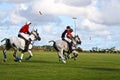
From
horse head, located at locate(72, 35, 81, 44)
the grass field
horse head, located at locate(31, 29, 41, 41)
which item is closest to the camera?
the grass field

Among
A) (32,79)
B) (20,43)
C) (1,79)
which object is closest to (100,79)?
(32,79)

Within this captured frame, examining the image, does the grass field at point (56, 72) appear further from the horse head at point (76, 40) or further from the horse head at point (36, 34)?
the horse head at point (76, 40)

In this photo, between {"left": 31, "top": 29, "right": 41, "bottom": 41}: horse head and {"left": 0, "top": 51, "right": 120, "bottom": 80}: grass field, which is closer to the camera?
{"left": 0, "top": 51, "right": 120, "bottom": 80}: grass field

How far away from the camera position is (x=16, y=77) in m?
19.3

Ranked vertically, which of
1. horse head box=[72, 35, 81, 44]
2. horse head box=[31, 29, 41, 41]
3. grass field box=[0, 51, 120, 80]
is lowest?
grass field box=[0, 51, 120, 80]

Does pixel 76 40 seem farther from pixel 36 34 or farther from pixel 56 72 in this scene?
pixel 56 72

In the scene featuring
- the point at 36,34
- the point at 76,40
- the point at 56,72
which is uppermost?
the point at 36,34

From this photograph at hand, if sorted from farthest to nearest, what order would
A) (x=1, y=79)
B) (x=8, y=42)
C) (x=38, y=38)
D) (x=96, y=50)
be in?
(x=96, y=50) < (x=38, y=38) < (x=8, y=42) < (x=1, y=79)

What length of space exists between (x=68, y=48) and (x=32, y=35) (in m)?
3.09

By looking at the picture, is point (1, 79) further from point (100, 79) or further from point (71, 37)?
point (71, 37)

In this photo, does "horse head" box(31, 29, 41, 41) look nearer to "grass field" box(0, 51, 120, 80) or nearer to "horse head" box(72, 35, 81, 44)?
"horse head" box(72, 35, 81, 44)

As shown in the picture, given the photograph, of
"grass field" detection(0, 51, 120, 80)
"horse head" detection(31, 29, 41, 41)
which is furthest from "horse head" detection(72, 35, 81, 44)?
"grass field" detection(0, 51, 120, 80)

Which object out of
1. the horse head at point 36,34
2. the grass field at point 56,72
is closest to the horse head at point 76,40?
the horse head at point 36,34

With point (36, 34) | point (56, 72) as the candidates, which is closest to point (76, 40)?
point (36, 34)
